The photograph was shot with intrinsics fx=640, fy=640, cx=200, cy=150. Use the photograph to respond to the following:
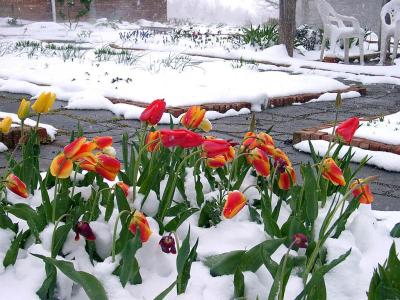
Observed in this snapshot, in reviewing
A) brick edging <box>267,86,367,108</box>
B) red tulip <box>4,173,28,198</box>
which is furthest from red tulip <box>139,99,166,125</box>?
brick edging <box>267,86,367,108</box>

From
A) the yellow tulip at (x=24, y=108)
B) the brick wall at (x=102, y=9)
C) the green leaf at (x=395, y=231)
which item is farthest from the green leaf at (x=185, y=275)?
the brick wall at (x=102, y=9)

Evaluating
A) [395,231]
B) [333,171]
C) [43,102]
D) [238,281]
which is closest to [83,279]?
[238,281]

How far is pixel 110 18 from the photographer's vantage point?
2227cm

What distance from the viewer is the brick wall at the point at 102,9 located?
19984 millimetres

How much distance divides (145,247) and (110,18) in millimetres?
21352

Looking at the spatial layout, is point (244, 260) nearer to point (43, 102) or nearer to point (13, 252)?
point (13, 252)

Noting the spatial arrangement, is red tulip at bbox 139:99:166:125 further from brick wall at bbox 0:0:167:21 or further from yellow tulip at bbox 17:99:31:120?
brick wall at bbox 0:0:167:21

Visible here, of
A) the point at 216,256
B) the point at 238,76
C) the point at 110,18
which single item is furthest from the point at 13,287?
the point at 110,18

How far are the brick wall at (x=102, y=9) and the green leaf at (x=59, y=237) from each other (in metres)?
19.5

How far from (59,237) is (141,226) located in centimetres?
21

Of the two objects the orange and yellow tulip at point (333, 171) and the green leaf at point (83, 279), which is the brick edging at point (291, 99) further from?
the green leaf at point (83, 279)

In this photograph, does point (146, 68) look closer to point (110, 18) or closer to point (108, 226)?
point (108, 226)

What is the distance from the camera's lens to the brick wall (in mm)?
19984

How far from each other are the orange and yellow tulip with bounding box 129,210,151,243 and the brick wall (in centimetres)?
1958
